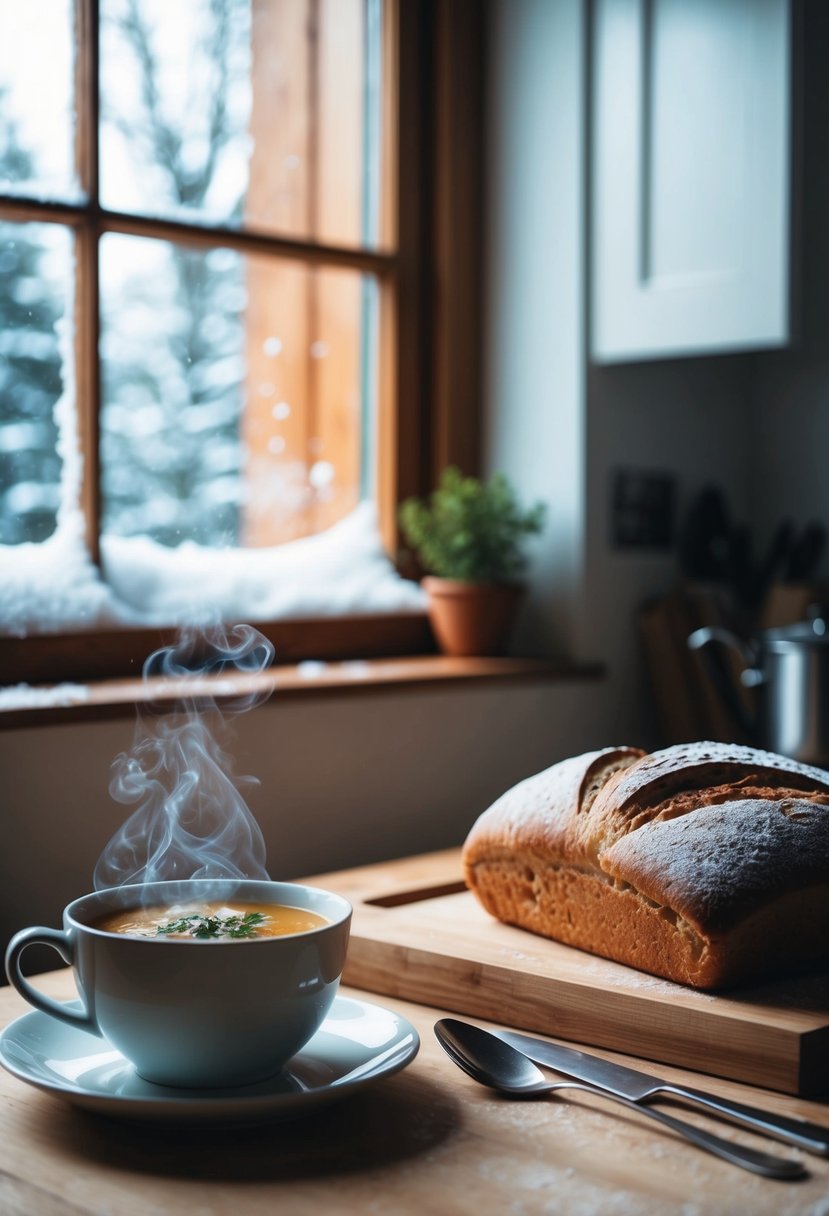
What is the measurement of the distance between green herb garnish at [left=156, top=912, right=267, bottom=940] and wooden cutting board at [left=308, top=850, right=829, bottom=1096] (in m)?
0.23

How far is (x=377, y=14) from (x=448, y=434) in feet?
2.11

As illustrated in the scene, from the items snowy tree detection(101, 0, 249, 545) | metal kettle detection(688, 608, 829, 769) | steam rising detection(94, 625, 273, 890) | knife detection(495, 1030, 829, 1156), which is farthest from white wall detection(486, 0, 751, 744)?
knife detection(495, 1030, 829, 1156)

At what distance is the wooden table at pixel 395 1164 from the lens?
67 cm

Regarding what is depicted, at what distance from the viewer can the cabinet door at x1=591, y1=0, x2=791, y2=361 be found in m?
1.69

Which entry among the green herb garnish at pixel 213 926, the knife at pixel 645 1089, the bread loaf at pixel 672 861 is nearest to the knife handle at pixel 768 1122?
the knife at pixel 645 1089

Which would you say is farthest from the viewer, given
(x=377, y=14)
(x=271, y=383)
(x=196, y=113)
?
(x=377, y=14)

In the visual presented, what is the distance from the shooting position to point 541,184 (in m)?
1.98

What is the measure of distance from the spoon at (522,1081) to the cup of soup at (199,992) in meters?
0.12

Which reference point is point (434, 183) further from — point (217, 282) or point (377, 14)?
point (217, 282)

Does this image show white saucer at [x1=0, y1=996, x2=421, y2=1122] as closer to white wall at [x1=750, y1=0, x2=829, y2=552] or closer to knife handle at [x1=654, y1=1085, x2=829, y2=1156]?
knife handle at [x1=654, y1=1085, x2=829, y2=1156]

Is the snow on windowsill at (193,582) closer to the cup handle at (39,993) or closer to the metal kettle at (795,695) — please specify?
the metal kettle at (795,695)

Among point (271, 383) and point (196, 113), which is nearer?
point (196, 113)

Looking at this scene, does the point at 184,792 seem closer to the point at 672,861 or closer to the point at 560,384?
the point at 672,861

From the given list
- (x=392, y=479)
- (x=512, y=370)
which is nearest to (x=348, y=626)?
(x=392, y=479)
